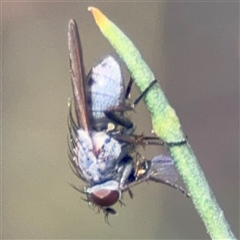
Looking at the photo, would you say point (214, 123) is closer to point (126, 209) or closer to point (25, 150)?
point (126, 209)

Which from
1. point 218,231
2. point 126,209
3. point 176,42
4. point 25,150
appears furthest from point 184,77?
point 218,231

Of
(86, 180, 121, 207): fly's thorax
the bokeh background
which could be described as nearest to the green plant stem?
(86, 180, 121, 207): fly's thorax

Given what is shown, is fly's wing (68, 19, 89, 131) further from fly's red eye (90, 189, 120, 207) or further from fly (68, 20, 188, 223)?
fly's red eye (90, 189, 120, 207)

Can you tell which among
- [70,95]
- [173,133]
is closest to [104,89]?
[173,133]

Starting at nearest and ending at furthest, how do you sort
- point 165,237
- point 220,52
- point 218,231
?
point 218,231 → point 165,237 → point 220,52

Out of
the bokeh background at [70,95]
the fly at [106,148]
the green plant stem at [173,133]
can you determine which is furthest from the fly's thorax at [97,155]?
the bokeh background at [70,95]

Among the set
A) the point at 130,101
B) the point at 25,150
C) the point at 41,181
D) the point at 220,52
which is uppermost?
the point at 220,52
